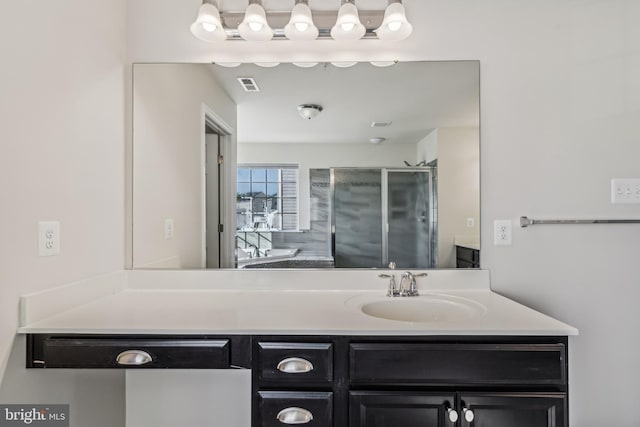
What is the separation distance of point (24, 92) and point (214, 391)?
4.37 feet

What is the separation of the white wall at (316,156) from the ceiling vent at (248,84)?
26cm

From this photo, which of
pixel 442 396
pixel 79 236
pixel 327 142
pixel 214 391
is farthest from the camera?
pixel 327 142

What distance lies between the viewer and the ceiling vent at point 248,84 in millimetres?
1588

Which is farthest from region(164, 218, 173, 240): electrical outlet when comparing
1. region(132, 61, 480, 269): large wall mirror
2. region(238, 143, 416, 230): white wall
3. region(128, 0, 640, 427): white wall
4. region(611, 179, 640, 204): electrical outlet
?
region(611, 179, 640, 204): electrical outlet

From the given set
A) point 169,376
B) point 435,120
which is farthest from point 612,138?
point 169,376

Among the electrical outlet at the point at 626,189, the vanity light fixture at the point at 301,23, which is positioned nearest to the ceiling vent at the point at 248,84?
the vanity light fixture at the point at 301,23

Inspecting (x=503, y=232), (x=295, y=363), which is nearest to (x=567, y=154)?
(x=503, y=232)

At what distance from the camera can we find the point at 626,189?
150 cm

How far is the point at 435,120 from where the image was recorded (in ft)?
5.22

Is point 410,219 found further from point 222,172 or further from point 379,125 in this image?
point 222,172

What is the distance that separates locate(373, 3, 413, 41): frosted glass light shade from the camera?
141cm

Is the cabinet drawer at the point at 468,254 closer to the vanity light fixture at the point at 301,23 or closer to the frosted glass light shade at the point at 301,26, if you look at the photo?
the vanity light fixture at the point at 301,23

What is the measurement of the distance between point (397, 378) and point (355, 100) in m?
1.21

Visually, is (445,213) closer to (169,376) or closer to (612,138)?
(612,138)
